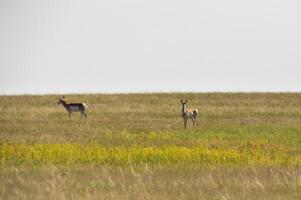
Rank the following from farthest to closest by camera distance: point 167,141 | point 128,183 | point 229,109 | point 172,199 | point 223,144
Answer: point 229,109
point 167,141
point 223,144
point 128,183
point 172,199

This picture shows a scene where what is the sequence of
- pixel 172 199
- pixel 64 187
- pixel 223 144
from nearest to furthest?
pixel 172 199 < pixel 64 187 < pixel 223 144

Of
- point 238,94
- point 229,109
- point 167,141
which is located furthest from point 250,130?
point 238,94

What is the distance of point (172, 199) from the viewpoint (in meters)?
9.61

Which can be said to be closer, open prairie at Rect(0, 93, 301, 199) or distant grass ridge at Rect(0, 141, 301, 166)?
open prairie at Rect(0, 93, 301, 199)

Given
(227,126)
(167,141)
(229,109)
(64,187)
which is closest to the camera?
(64,187)

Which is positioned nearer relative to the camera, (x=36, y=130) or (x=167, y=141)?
(x=167, y=141)

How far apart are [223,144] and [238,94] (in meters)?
35.7

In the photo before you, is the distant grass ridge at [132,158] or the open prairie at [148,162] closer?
the open prairie at [148,162]

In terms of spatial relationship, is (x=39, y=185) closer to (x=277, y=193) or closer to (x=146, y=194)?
(x=146, y=194)

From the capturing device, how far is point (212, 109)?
1804 inches

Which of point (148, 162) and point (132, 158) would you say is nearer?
point (148, 162)

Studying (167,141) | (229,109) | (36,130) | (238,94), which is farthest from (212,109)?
(167,141)

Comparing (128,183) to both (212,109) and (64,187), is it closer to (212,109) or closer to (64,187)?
(64,187)

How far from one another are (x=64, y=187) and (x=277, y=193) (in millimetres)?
3474
